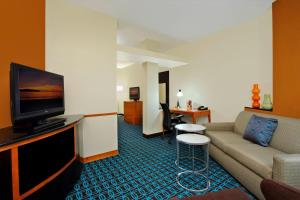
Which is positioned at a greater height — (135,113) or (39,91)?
(39,91)

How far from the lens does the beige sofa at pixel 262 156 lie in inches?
50.0

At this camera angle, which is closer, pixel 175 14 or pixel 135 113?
pixel 175 14

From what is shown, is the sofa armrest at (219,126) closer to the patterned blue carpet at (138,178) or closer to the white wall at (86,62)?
the patterned blue carpet at (138,178)

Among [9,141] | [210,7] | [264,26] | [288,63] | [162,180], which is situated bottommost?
[162,180]

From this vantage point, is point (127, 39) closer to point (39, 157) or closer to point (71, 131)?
point (71, 131)

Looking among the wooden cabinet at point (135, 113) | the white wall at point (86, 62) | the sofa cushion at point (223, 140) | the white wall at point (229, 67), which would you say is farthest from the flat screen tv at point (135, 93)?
the sofa cushion at point (223, 140)

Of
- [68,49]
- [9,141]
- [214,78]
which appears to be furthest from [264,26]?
[9,141]

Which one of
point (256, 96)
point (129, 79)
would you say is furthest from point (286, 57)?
point (129, 79)

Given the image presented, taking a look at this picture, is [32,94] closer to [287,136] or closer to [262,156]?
[262,156]

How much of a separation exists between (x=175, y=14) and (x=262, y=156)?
280cm

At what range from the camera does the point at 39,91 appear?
1589 millimetres

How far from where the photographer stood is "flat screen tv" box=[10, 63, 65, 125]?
1267mm

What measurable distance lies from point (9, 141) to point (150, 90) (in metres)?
3.20

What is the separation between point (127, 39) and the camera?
3.93 meters
